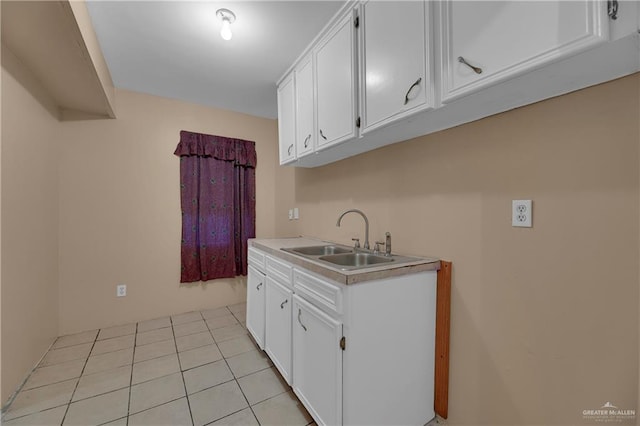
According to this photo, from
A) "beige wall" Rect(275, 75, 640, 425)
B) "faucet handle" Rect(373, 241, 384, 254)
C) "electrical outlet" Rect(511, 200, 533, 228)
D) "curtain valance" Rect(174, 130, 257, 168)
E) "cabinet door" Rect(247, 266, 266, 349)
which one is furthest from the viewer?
A: "curtain valance" Rect(174, 130, 257, 168)

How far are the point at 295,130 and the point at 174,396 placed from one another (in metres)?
2.04

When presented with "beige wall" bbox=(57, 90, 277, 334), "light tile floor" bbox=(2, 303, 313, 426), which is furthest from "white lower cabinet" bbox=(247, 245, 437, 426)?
"beige wall" bbox=(57, 90, 277, 334)

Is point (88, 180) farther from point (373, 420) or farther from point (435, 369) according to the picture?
point (435, 369)

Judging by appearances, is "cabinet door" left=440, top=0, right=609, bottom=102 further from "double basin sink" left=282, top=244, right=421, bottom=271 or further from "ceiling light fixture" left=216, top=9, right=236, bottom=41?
"ceiling light fixture" left=216, top=9, right=236, bottom=41

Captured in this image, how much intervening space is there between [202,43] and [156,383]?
7.85 feet

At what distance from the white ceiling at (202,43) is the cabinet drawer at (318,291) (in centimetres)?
158

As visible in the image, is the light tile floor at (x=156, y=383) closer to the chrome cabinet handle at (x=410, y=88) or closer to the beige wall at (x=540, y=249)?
the beige wall at (x=540, y=249)

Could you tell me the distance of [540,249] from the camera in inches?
43.1

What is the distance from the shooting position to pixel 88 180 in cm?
256

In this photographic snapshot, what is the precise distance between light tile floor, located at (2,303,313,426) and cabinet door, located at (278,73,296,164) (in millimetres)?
1697

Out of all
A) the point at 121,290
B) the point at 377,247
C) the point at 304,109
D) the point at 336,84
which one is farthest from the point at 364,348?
the point at 121,290

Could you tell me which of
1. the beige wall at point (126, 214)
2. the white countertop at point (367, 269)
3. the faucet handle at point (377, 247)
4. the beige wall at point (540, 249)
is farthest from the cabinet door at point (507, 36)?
the beige wall at point (126, 214)

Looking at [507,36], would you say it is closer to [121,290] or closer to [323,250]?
[323,250]

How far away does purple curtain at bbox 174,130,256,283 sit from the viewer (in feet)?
9.76
